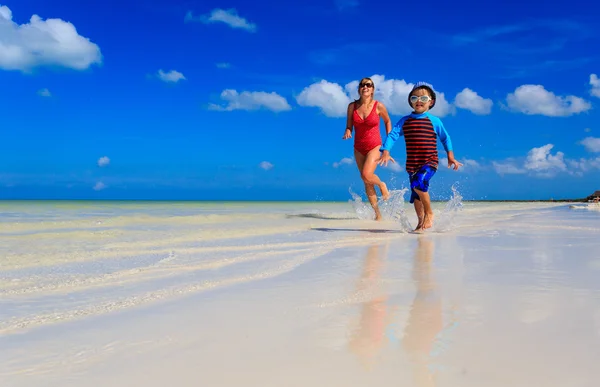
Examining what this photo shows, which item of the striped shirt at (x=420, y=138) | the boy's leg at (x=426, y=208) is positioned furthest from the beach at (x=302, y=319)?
the striped shirt at (x=420, y=138)

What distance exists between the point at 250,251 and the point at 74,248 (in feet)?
5.29

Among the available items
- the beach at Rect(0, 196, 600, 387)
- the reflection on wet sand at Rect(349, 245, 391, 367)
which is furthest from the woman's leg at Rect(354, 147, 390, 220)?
the reflection on wet sand at Rect(349, 245, 391, 367)

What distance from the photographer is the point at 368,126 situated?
8.30m

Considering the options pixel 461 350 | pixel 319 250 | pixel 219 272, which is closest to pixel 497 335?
pixel 461 350

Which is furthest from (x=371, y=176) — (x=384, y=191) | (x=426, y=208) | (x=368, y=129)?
(x=426, y=208)

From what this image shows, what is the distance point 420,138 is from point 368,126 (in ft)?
6.04

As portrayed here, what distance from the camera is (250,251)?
425 cm

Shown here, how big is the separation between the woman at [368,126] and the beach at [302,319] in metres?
4.29

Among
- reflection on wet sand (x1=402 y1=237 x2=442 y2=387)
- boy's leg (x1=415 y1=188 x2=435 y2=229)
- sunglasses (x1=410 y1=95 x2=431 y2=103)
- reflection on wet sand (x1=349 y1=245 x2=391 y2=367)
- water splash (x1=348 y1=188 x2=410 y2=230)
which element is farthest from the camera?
water splash (x1=348 y1=188 x2=410 y2=230)

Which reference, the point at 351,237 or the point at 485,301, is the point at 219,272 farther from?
the point at 351,237

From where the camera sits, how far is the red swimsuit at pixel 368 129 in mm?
8281

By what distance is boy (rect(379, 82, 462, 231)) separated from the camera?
6.46 metres

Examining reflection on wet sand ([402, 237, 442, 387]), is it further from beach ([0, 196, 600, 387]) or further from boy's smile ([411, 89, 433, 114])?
boy's smile ([411, 89, 433, 114])

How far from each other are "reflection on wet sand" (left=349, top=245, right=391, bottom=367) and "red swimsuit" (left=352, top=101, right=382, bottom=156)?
5339 mm
